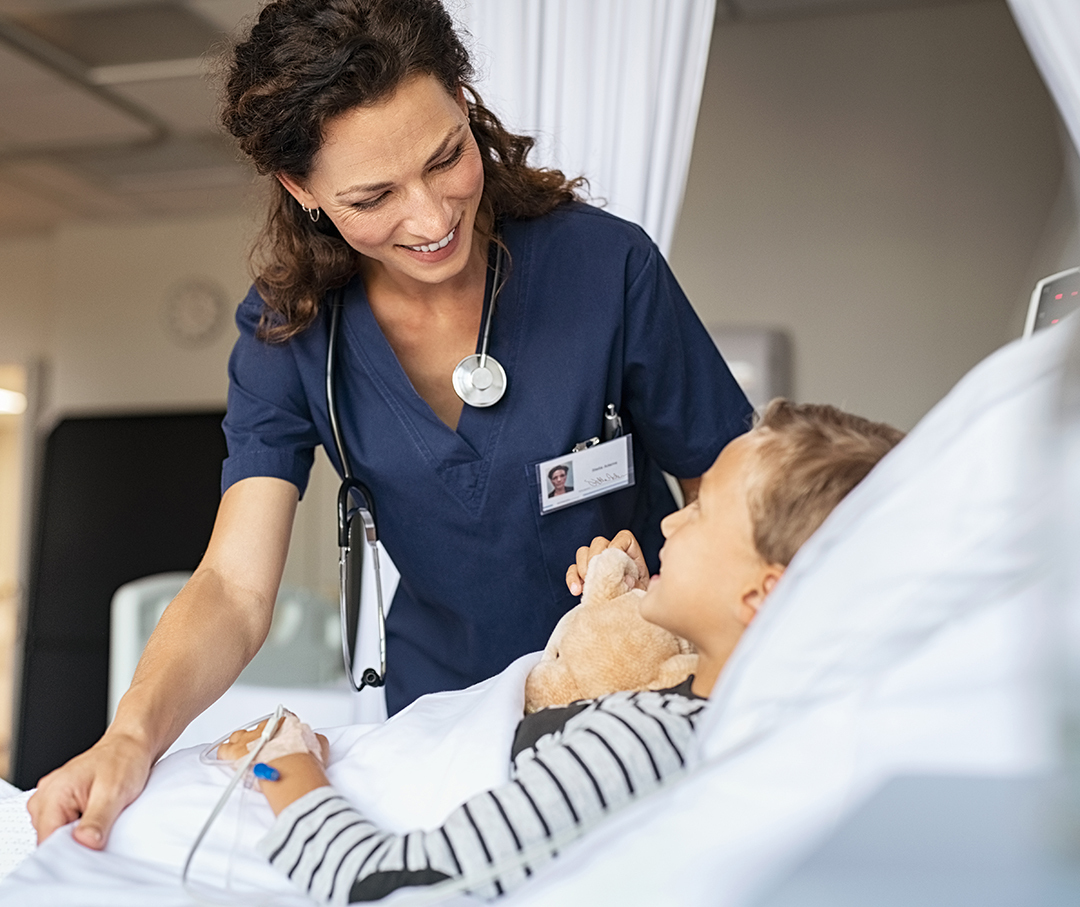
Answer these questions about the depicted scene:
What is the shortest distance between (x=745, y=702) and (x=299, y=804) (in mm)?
353

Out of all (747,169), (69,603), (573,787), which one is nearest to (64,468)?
(69,603)

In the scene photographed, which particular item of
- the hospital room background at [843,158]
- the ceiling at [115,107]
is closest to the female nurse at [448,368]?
the ceiling at [115,107]

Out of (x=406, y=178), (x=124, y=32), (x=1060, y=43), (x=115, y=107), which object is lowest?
(x=406, y=178)

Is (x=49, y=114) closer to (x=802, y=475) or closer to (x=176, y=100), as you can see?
(x=176, y=100)

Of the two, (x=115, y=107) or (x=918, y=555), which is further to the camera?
(x=115, y=107)

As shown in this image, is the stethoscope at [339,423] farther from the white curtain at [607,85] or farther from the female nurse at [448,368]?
the white curtain at [607,85]

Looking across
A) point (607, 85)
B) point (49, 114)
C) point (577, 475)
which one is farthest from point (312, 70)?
point (49, 114)

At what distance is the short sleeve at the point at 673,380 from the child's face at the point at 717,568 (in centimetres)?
45

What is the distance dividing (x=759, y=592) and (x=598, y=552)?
325 mm

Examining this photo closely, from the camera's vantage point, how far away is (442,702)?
42.2 inches

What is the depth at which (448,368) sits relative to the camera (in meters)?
1.37

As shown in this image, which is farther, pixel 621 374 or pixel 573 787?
pixel 621 374

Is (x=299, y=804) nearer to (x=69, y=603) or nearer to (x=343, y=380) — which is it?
(x=343, y=380)

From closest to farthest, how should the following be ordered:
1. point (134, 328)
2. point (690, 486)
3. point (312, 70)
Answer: point (312, 70)
point (690, 486)
point (134, 328)
